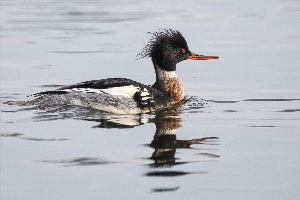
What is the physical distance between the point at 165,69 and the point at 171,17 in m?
8.63

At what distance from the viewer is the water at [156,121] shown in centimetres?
693

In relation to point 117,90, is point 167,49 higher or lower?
higher

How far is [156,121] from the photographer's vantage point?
33.0 ft

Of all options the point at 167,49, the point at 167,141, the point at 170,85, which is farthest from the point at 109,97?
the point at 167,141

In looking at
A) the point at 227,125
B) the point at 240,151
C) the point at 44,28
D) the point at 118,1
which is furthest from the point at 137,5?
the point at 240,151

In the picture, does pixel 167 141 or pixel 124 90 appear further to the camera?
pixel 124 90

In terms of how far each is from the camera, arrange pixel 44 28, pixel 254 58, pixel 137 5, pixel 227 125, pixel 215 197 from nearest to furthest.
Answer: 1. pixel 215 197
2. pixel 227 125
3. pixel 254 58
4. pixel 44 28
5. pixel 137 5

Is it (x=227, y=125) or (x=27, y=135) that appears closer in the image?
(x=27, y=135)

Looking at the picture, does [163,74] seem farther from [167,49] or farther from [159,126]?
[159,126]

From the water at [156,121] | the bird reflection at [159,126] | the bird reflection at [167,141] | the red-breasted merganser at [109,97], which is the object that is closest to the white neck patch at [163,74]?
the water at [156,121]

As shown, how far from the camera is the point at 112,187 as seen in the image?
6.80 m

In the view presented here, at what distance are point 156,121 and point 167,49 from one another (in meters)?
Answer: 1.92

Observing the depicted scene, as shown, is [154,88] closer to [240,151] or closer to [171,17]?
[240,151]

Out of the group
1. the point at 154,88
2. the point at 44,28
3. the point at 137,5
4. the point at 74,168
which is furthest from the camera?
the point at 137,5
